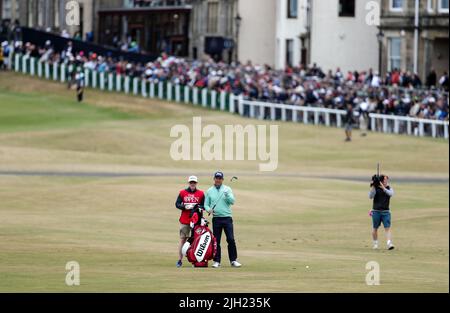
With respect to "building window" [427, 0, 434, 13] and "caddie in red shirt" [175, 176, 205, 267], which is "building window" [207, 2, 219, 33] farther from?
"caddie in red shirt" [175, 176, 205, 267]

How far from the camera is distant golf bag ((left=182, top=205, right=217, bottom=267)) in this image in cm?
3031

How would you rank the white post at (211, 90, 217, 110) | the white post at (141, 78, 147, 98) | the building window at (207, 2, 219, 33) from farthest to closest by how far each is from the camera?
1. the building window at (207, 2, 219, 33)
2. the white post at (141, 78, 147, 98)
3. the white post at (211, 90, 217, 110)

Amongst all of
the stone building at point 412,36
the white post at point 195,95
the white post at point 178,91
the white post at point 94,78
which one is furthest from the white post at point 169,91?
the stone building at point 412,36

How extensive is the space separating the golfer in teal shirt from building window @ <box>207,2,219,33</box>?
67.5 meters

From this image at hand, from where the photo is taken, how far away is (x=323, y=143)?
6962 cm

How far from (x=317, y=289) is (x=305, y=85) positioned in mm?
48960

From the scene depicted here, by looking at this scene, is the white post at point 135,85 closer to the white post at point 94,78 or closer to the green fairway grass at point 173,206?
the green fairway grass at point 173,206

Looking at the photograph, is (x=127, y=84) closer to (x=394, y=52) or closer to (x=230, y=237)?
(x=394, y=52)

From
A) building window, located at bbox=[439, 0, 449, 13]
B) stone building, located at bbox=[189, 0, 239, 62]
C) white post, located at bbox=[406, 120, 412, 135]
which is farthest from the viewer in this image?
stone building, located at bbox=[189, 0, 239, 62]

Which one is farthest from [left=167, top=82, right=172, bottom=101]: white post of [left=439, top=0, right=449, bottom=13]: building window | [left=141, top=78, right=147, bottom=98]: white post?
[left=439, top=0, right=449, bottom=13]: building window

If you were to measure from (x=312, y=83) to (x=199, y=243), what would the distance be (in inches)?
1815

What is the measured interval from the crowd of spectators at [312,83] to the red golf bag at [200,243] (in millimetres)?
39926

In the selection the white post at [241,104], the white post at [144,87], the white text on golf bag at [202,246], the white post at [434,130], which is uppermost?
the white post at [144,87]

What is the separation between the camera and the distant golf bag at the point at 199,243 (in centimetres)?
3031
